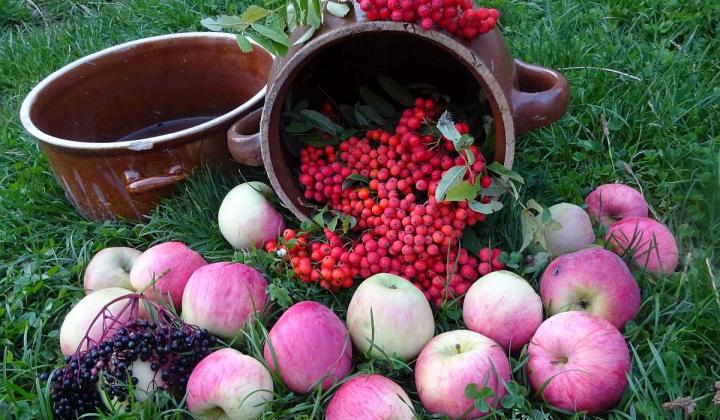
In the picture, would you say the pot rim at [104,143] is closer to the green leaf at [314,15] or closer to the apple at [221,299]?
the green leaf at [314,15]

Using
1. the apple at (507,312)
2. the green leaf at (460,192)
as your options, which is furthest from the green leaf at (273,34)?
the apple at (507,312)

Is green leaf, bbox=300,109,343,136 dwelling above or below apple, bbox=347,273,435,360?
above

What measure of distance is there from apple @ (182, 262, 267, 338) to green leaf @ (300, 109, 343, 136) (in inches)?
19.0

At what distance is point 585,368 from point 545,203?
2.20 ft

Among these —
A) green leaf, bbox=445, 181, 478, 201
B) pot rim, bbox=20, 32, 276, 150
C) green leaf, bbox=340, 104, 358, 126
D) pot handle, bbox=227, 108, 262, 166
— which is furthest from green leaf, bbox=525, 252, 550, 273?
pot rim, bbox=20, 32, 276, 150

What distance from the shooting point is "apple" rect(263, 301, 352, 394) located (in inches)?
53.6

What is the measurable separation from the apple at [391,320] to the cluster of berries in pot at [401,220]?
11 cm

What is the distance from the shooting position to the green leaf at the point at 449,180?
1466 mm

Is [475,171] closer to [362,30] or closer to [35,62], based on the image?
[362,30]

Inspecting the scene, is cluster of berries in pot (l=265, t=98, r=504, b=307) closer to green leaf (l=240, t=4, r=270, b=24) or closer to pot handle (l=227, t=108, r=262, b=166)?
pot handle (l=227, t=108, r=262, b=166)

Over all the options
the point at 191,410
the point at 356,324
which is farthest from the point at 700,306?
the point at 191,410

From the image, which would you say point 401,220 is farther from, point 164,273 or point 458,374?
point 164,273

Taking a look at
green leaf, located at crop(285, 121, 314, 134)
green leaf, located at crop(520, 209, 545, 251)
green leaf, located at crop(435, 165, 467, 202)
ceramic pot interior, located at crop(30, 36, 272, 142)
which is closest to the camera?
green leaf, located at crop(435, 165, 467, 202)

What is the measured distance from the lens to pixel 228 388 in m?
1.30
